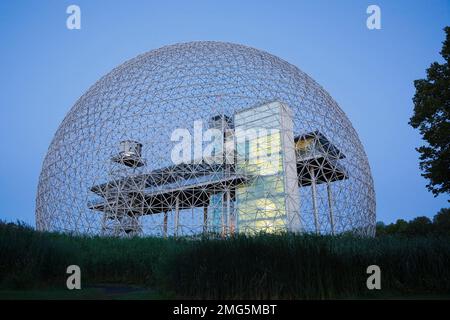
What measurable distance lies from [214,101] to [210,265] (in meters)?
19.1

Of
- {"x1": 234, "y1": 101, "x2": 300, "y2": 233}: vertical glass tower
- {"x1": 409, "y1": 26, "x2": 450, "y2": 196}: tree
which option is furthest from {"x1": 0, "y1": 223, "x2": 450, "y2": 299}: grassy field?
{"x1": 234, "y1": 101, "x2": 300, "y2": 233}: vertical glass tower

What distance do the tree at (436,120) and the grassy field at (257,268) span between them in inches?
270

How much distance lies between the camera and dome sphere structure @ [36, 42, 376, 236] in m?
24.5

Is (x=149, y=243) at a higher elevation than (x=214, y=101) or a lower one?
lower

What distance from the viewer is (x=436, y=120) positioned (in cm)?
1588

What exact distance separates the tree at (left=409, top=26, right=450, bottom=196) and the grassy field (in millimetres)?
6856

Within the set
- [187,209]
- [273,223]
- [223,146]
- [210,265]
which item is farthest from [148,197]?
[210,265]

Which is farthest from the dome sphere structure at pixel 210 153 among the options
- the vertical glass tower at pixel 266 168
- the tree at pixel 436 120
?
the tree at pixel 436 120


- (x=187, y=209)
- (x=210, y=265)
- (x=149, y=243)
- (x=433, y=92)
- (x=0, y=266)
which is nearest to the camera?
(x=210, y=265)

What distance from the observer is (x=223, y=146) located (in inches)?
977

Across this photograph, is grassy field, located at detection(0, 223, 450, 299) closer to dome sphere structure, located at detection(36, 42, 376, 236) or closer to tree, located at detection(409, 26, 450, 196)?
tree, located at detection(409, 26, 450, 196)

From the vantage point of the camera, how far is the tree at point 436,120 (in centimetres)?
1512
